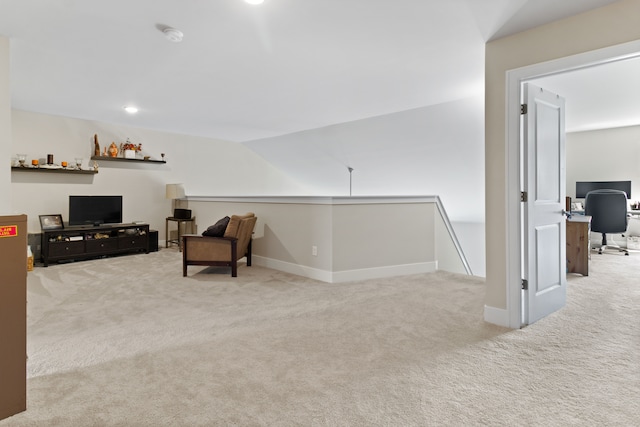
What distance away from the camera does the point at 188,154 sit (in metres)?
7.37

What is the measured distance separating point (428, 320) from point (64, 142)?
5.98 meters

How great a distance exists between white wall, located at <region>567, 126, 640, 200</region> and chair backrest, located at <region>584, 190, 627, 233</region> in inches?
48.4

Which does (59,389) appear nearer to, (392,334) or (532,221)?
(392,334)

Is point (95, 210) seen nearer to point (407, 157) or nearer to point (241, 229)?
point (241, 229)

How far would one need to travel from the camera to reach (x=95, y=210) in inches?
233

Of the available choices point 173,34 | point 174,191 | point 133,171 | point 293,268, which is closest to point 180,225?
point 174,191

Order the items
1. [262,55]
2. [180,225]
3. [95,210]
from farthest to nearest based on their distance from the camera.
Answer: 1. [180,225]
2. [95,210]
3. [262,55]

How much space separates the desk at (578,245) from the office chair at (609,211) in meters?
1.87

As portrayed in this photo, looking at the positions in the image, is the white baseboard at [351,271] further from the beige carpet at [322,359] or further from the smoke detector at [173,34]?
the smoke detector at [173,34]

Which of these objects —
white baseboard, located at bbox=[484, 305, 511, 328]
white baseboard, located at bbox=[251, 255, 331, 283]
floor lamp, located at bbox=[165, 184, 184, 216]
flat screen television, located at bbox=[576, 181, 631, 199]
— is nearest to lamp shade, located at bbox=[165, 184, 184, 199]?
floor lamp, located at bbox=[165, 184, 184, 216]

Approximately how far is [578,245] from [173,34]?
5.02 metres

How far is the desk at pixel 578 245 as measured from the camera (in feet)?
15.0

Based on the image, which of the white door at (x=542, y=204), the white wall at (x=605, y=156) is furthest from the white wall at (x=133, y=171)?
the white wall at (x=605, y=156)

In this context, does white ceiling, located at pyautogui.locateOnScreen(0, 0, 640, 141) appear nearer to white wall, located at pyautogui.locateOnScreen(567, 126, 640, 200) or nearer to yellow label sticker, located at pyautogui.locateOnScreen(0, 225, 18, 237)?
yellow label sticker, located at pyautogui.locateOnScreen(0, 225, 18, 237)
